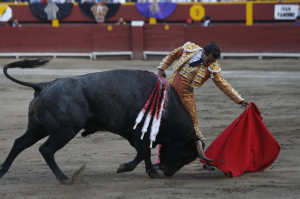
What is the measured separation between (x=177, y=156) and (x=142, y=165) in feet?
2.08

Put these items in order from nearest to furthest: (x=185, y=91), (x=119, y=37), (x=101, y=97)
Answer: (x=101, y=97) < (x=185, y=91) < (x=119, y=37)

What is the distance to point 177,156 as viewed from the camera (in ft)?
16.7

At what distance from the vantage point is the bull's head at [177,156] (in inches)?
201

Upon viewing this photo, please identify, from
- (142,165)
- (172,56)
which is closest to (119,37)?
(142,165)

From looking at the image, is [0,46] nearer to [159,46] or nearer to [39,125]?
[159,46]

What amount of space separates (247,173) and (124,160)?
1.27 metres

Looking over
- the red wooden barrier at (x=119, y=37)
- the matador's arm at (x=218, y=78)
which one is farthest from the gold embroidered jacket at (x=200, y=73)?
the red wooden barrier at (x=119, y=37)

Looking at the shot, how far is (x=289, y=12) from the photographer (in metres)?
17.4

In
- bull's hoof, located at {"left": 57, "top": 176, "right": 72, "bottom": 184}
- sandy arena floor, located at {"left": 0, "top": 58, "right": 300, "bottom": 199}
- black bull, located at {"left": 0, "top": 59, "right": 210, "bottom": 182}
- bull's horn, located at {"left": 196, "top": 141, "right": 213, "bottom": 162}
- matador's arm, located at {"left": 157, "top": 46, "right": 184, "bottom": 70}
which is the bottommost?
sandy arena floor, located at {"left": 0, "top": 58, "right": 300, "bottom": 199}

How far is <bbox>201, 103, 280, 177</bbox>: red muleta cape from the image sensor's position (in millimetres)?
5191

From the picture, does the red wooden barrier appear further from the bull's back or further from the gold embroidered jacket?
the bull's back

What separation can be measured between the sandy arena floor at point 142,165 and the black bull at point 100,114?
222 millimetres

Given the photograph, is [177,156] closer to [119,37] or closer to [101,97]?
[101,97]

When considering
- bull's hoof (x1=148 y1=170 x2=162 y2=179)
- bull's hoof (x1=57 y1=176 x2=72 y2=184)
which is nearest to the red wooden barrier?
bull's hoof (x1=148 y1=170 x2=162 y2=179)
